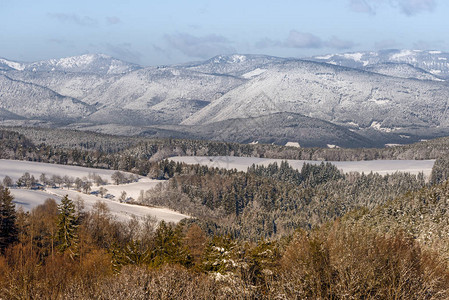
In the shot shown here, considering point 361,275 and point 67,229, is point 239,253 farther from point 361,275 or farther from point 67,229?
point 67,229

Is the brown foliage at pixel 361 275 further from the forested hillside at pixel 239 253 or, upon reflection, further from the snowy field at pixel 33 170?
the snowy field at pixel 33 170

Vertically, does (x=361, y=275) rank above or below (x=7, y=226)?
above

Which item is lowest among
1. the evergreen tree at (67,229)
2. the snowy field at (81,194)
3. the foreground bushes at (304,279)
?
the snowy field at (81,194)

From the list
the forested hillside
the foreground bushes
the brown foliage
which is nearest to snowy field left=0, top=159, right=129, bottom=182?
the forested hillside

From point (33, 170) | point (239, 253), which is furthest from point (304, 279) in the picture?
point (33, 170)

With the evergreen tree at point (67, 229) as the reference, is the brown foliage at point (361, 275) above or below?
above

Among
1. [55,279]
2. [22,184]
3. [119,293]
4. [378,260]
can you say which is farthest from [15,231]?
[22,184]

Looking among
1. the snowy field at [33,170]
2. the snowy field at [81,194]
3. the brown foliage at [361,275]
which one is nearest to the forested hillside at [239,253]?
the brown foliage at [361,275]

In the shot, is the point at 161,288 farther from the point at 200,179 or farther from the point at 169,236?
the point at 200,179

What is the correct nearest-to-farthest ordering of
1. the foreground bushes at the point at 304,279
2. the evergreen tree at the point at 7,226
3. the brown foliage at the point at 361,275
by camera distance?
the brown foliage at the point at 361,275 → the foreground bushes at the point at 304,279 → the evergreen tree at the point at 7,226
